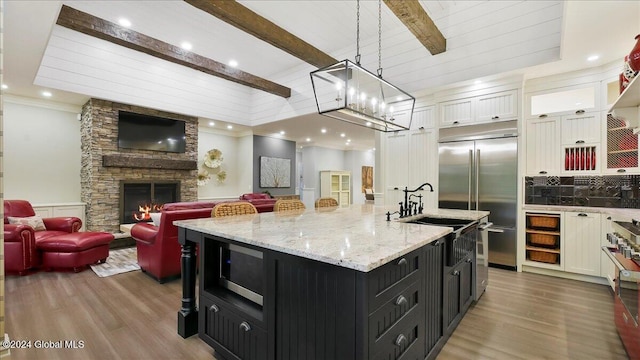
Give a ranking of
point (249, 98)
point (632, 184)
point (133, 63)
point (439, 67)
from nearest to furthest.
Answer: point (632, 184) → point (439, 67) → point (133, 63) → point (249, 98)

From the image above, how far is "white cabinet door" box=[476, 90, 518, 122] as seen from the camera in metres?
3.93

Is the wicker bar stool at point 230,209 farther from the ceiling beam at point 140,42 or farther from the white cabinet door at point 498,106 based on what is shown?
the white cabinet door at point 498,106

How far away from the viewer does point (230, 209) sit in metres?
2.87

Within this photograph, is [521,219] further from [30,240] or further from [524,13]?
[30,240]

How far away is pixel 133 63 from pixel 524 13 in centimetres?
659

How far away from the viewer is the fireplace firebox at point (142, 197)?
230 inches

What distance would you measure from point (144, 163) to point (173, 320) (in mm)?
4551

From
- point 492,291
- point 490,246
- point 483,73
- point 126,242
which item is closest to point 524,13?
point 483,73

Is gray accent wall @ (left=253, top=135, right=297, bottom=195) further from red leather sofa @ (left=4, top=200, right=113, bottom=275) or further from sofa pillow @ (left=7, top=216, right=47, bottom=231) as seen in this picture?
sofa pillow @ (left=7, top=216, right=47, bottom=231)

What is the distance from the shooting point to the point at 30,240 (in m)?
3.65

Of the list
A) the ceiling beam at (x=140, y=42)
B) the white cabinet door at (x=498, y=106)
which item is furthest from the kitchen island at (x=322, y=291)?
the ceiling beam at (x=140, y=42)

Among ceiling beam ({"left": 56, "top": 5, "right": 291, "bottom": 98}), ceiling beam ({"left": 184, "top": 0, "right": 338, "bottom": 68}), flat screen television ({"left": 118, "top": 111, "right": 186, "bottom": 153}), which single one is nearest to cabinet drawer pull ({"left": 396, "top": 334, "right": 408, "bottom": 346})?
ceiling beam ({"left": 184, "top": 0, "right": 338, "bottom": 68})

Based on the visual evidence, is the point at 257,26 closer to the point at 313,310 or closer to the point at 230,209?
the point at 230,209

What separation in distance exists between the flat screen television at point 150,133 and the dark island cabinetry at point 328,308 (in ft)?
16.1
